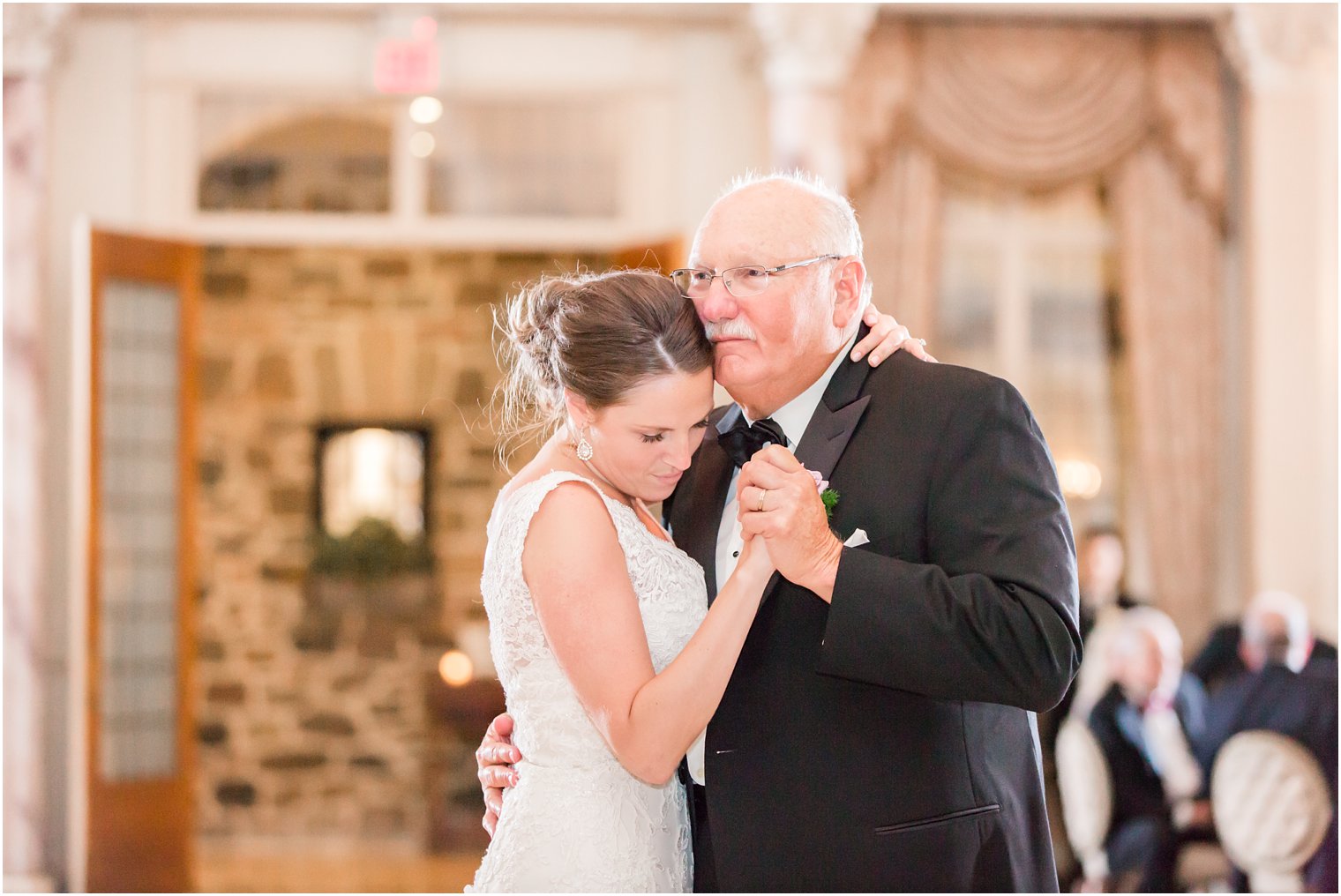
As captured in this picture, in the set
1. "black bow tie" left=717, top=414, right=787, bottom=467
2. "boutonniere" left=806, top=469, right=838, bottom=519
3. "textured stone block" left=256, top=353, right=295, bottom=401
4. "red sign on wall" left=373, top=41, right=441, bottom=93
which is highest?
"red sign on wall" left=373, top=41, right=441, bottom=93

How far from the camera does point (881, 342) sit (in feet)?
7.14

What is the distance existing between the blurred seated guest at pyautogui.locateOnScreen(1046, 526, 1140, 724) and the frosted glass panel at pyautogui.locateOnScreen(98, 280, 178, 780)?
3.92 meters

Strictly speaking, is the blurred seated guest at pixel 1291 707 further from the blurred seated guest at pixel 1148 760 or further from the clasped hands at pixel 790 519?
the clasped hands at pixel 790 519

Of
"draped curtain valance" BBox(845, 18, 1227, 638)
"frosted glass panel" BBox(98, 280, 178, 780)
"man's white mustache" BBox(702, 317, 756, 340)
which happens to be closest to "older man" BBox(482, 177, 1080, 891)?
"man's white mustache" BBox(702, 317, 756, 340)

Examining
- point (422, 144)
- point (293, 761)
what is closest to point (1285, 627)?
point (422, 144)

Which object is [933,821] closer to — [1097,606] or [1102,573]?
[1097,606]

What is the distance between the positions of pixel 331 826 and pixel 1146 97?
601 centimetres

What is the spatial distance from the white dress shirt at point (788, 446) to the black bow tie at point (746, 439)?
0.07 feet

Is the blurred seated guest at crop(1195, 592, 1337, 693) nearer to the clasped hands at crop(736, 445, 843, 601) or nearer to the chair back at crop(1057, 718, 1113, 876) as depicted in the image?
the chair back at crop(1057, 718, 1113, 876)

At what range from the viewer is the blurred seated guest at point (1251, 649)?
4.87m

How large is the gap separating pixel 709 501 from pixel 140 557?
4564 mm

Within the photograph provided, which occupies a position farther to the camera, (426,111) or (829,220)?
(426,111)

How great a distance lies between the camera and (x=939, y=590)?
185 cm

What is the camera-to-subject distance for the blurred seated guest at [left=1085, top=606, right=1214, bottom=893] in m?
4.65
